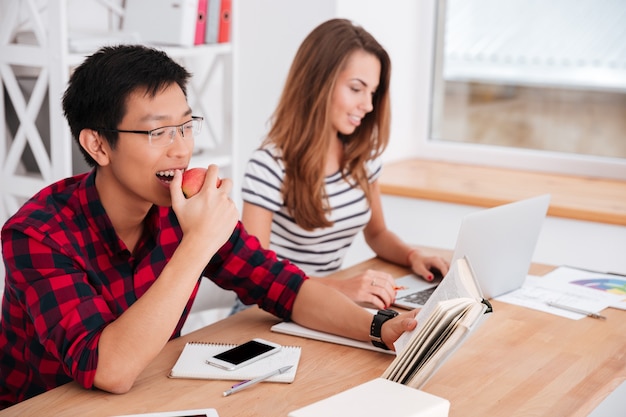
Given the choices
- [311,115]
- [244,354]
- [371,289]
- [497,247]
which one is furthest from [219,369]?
[311,115]

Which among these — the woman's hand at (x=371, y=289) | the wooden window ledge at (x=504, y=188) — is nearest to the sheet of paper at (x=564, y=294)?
the woman's hand at (x=371, y=289)

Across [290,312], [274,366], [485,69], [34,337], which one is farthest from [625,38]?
[34,337]

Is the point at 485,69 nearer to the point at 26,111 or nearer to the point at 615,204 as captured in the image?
the point at 615,204

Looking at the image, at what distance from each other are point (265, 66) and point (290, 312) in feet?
5.96

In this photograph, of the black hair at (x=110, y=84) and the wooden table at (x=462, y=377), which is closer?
the wooden table at (x=462, y=377)

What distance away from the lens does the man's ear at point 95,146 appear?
1542mm

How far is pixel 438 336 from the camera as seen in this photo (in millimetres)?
1349

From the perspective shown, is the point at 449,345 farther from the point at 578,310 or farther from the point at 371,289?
the point at 578,310

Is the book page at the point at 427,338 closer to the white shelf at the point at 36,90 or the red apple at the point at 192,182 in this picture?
the red apple at the point at 192,182

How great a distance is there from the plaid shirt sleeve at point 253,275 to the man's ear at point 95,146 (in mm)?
336

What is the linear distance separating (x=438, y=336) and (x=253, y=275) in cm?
55

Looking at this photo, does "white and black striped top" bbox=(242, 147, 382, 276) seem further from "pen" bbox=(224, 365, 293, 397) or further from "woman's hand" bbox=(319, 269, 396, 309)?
"pen" bbox=(224, 365, 293, 397)

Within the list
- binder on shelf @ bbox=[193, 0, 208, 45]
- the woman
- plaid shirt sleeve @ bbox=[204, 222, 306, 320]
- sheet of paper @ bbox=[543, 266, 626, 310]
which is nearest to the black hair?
plaid shirt sleeve @ bbox=[204, 222, 306, 320]

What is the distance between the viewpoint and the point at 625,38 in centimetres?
332
